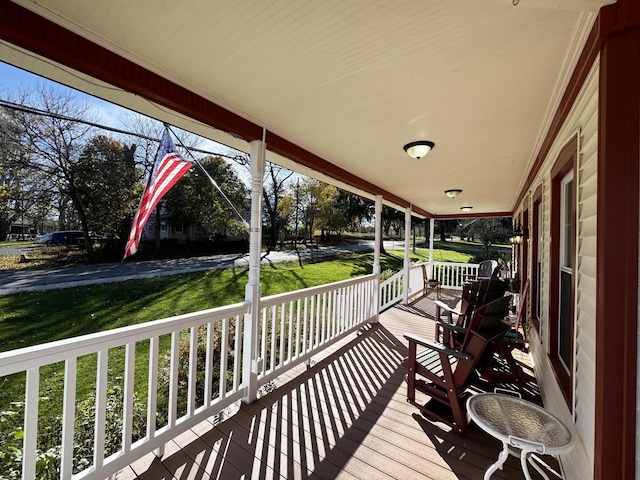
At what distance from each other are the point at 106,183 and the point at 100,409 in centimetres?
1041

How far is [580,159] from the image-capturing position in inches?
63.1

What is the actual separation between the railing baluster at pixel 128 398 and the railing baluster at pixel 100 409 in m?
0.11

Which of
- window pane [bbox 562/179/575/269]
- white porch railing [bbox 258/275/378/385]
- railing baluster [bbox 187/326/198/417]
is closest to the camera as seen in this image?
railing baluster [bbox 187/326/198/417]

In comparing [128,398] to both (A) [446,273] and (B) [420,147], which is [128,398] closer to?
(B) [420,147]

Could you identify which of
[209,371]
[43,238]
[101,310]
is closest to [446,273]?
[209,371]

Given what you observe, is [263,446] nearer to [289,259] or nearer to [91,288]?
[91,288]

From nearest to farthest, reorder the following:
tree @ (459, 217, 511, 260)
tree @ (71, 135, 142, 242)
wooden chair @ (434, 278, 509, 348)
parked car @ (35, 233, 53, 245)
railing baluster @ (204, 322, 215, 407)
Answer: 1. railing baluster @ (204, 322, 215, 407)
2. wooden chair @ (434, 278, 509, 348)
3. parked car @ (35, 233, 53, 245)
4. tree @ (71, 135, 142, 242)
5. tree @ (459, 217, 511, 260)

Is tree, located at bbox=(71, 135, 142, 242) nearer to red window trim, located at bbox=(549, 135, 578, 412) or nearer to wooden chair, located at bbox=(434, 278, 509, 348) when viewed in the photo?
wooden chair, located at bbox=(434, 278, 509, 348)

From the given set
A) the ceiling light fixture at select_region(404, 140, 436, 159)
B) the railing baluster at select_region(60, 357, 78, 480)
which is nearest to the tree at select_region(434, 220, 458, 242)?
the ceiling light fixture at select_region(404, 140, 436, 159)

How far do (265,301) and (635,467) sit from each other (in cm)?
242

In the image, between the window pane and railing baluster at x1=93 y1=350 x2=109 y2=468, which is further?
the window pane

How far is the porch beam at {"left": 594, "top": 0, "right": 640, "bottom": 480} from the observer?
1.06 metres

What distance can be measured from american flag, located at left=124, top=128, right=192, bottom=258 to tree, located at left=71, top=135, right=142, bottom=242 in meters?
9.33

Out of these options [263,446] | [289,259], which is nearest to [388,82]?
[263,446]
